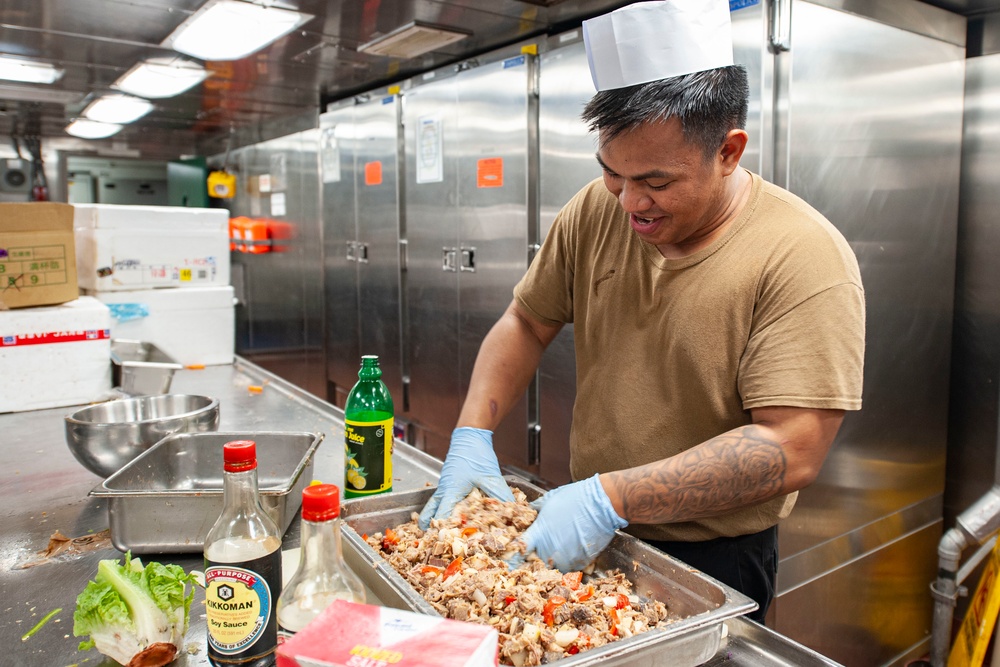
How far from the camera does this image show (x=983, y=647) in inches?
85.9

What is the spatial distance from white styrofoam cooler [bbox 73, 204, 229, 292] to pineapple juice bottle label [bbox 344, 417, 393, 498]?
2287 millimetres

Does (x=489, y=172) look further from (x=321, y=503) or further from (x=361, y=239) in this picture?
(x=321, y=503)

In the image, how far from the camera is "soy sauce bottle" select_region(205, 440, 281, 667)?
0.93 meters

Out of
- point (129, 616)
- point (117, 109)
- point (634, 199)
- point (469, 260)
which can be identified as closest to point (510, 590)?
point (129, 616)

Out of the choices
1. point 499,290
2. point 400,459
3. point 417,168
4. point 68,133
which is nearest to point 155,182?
point 68,133

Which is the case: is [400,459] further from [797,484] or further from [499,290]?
[499,290]

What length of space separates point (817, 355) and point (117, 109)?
6.05m

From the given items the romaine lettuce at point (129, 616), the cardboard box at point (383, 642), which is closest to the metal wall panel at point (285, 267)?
the romaine lettuce at point (129, 616)

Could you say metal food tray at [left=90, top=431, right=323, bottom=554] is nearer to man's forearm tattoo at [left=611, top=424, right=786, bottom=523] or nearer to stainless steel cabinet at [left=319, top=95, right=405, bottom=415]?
man's forearm tattoo at [left=611, top=424, right=786, bottom=523]

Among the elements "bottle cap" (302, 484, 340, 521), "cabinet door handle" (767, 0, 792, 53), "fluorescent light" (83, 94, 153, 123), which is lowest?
"bottle cap" (302, 484, 340, 521)

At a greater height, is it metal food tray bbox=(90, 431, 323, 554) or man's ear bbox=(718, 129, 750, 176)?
man's ear bbox=(718, 129, 750, 176)

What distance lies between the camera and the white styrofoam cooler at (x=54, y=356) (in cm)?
256

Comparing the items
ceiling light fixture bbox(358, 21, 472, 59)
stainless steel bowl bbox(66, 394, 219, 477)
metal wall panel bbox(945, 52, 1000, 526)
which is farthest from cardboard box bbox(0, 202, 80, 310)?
metal wall panel bbox(945, 52, 1000, 526)

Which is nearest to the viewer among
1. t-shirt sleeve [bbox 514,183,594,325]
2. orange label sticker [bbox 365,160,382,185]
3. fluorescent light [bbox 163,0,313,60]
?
t-shirt sleeve [bbox 514,183,594,325]
